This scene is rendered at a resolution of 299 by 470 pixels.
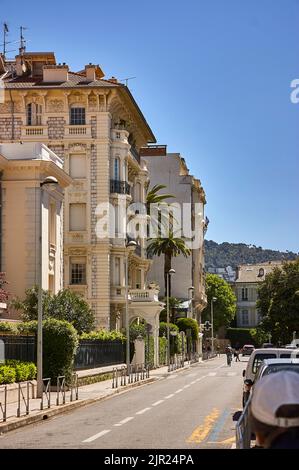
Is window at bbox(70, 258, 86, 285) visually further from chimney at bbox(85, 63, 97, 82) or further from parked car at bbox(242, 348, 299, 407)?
parked car at bbox(242, 348, 299, 407)

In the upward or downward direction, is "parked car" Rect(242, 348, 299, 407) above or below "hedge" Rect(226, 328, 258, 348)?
below

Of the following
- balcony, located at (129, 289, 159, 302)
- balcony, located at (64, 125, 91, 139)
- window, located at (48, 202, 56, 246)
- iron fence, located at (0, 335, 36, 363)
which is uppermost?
balcony, located at (64, 125, 91, 139)

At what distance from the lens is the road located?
15.6 m

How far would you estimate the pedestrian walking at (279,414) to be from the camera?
14.9 ft

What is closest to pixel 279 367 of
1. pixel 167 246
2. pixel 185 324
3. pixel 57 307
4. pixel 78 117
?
pixel 57 307

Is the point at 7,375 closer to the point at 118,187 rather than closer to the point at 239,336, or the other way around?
the point at 118,187

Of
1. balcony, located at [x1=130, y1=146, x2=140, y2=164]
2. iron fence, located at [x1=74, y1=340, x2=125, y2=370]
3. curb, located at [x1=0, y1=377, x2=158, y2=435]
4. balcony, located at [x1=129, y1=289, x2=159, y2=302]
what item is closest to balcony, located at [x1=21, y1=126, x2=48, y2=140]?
balcony, located at [x1=130, y1=146, x2=140, y2=164]

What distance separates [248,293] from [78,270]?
10461 centimetres

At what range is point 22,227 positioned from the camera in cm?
4844

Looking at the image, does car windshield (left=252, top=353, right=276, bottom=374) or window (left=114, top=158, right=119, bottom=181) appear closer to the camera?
car windshield (left=252, top=353, right=276, bottom=374)

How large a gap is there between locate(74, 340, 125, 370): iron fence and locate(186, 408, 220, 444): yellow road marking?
787 inches

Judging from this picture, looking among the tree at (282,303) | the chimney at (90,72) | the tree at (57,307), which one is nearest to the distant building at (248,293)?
the tree at (282,303)

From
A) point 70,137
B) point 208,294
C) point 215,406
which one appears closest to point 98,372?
point 215,406
